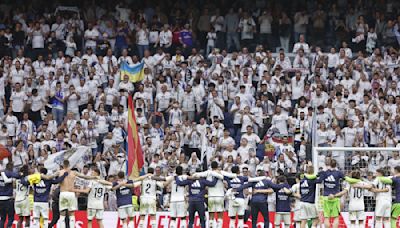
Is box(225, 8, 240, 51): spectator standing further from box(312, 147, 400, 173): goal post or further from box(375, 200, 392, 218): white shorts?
box(375, 200, 392, 218): white shorts

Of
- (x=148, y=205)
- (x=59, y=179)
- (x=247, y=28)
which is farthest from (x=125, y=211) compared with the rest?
(x=247, y=28)

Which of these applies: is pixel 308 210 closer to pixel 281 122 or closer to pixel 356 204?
pixel 356 204

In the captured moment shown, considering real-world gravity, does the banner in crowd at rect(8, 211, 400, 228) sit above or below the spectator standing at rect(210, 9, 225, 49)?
below

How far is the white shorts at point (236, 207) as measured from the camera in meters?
31.5

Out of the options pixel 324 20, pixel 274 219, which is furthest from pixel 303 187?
pixel 324 20

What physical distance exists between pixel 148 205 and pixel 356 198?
15.8ft

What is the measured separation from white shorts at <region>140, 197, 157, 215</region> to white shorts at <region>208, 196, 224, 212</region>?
136 centimetres

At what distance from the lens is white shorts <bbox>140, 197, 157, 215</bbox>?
31672mm

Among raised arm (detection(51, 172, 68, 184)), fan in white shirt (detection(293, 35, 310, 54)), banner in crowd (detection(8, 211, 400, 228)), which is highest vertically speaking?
fan in white shirt (detection(293, 35, 310, 54))

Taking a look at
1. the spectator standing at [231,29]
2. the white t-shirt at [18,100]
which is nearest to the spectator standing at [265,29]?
the spectator standing at [231,29]

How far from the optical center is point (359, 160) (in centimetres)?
3300

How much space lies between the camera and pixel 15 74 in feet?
126

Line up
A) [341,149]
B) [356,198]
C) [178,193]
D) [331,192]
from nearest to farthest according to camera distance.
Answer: [331,192] → [356,198] → [178,193] → [341,149]

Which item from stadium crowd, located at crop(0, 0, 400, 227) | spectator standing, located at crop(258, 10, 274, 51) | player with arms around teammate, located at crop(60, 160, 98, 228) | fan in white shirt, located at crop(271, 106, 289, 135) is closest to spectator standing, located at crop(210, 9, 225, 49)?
stadium crowd, located at crop(0, 0, 400, 227)
